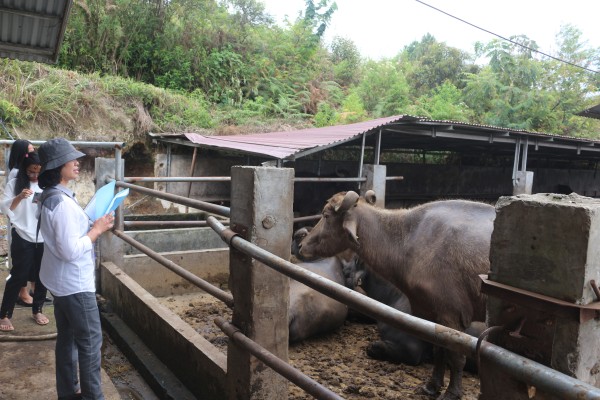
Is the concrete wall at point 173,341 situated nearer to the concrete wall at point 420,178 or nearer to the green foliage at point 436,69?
the concrete wall at point 420,178

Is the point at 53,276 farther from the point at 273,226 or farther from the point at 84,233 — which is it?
the point at 273,226

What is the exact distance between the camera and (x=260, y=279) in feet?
8.23

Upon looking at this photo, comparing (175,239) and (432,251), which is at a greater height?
(432,251)

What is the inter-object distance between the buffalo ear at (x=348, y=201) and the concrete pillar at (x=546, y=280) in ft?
10.9

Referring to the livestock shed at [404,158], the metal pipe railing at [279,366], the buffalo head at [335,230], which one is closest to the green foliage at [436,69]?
the livestock shed at [404,158]

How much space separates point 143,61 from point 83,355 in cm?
1663

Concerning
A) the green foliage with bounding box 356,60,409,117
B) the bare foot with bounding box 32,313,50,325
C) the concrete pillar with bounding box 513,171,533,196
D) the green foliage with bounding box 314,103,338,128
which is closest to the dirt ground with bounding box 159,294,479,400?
the bare foot with bounding box 32,313,50,325

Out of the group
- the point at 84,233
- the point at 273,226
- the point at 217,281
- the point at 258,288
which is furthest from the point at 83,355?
the point at 217,281

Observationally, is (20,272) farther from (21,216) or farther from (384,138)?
(384,138)

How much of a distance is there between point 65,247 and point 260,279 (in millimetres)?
1162

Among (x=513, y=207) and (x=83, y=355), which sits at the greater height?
(x=513, y=207)

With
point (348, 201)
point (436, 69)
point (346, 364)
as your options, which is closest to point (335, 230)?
point (348, 201)

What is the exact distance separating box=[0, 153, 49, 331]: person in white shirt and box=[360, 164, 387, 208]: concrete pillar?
6198 mm

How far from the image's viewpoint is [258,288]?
251cm
